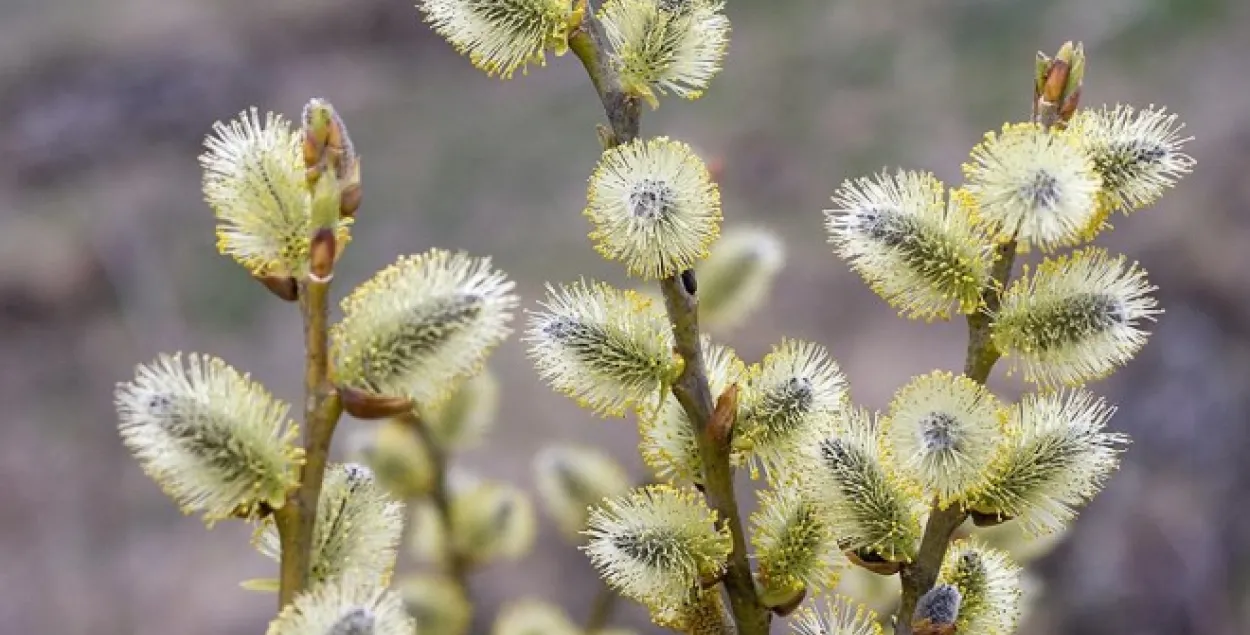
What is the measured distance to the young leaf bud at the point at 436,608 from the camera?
1338mm

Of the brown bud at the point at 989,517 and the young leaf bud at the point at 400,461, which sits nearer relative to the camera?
the brown bud at the point at 989,517

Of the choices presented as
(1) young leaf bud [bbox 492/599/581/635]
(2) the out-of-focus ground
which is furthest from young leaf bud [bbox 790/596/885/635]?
(2) the out-of-focus ground

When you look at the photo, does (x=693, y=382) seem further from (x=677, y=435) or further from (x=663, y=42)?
(x=663, y=42)

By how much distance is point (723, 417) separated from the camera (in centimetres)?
78

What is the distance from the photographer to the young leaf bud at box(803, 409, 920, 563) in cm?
76

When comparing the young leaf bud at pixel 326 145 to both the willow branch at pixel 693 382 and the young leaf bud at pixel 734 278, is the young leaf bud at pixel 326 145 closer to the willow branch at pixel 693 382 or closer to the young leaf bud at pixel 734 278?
the willow branch at pixel 693 382

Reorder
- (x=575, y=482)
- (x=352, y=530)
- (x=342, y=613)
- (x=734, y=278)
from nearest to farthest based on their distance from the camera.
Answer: (x=342, y=613) → (x=352, y=530) → (x=734, y=278) → (x=575, y=482)

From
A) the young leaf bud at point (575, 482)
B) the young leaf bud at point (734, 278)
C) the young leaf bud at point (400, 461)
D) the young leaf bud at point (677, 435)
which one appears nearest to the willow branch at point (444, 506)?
the young leaf bud at point (400, 461)

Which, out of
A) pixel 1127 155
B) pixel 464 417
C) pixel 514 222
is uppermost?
pixel 514 222

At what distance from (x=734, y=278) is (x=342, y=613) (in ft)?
2.24

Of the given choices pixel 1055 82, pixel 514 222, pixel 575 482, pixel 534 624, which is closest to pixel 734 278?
pixel 575 482

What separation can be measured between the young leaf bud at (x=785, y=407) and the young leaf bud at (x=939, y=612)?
0.12 metres

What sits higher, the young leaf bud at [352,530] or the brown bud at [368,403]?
the brown bud at [368,403]

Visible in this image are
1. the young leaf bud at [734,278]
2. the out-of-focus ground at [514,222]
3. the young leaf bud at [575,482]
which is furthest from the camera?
the out-of-focus ground at [514,222]
